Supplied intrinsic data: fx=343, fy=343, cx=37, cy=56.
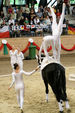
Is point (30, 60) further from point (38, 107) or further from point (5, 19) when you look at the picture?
point (38, 107)

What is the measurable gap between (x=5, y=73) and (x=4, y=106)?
255 inches

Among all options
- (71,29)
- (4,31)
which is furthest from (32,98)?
(71,29)

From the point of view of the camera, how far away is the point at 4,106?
10.6 metres

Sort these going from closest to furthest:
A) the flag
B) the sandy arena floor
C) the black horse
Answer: the black horse, the sandy arena floor, the flag

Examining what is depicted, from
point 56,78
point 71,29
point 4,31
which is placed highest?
point 56,78

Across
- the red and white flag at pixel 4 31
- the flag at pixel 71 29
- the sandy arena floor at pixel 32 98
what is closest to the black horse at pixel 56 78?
the sandy arena floor at pixel 32 98

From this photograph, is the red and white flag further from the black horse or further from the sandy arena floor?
the black horse

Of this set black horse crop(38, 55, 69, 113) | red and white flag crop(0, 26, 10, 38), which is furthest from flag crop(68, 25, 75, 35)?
black horse crop(38, 55, 69, 113)

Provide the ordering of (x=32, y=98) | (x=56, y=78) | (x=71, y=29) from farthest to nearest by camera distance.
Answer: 1. (x=71, y=29)
2. (x=32, y=98)
3. (x=56, y=78)

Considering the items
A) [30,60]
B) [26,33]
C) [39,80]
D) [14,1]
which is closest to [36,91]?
[39,80]

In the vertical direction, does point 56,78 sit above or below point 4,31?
above

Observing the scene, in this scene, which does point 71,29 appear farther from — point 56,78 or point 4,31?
point 56,78

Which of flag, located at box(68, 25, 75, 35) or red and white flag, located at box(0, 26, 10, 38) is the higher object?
red and white flag, located at box(0, 26, 10, 38)

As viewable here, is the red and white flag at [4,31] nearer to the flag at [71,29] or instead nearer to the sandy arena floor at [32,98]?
the flag at [71,29]
